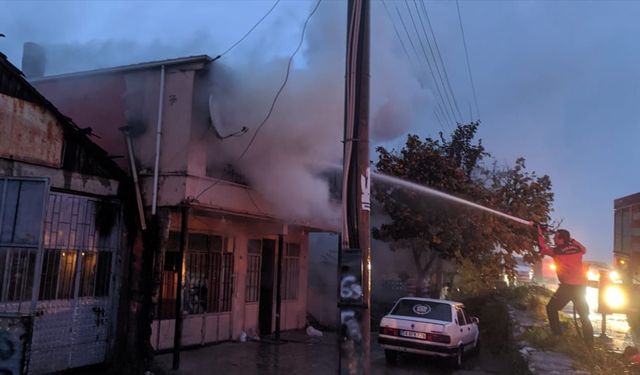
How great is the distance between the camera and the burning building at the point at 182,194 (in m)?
10.2

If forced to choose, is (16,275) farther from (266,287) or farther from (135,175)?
(266,287)

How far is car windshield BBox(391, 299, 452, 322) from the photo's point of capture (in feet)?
38.4

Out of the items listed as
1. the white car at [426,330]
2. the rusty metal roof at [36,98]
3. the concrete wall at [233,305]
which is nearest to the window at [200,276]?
the concrete wall at [233,305]

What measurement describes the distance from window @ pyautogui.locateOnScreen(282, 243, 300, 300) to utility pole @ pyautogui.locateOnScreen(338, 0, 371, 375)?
10.3 meters

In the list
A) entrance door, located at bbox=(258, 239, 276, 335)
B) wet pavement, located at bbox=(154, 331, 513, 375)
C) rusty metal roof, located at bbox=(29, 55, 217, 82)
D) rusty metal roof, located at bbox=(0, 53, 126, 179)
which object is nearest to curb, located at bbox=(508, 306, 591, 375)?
wet pavement, located at bbox=(154, 331, 513, 375)

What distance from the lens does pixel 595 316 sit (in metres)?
18.5

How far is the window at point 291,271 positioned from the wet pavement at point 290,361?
215 centimetres

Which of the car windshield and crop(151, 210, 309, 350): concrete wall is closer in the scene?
crop(151, 210, 309, 350): concrete wall

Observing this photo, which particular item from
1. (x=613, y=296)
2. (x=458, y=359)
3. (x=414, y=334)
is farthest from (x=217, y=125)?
(x=613, y=296)

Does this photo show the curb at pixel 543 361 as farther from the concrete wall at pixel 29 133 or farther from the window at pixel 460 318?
the concrete wall at pixel 29 133

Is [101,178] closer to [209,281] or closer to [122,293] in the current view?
[122,293]

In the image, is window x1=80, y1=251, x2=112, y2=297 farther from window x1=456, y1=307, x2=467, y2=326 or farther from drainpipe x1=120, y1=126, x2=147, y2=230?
window x1=456, y1=307, x2=467, y2=326

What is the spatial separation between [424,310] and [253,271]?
4919 millimetres

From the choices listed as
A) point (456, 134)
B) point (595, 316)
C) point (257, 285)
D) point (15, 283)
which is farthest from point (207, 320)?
point (595, 316)
